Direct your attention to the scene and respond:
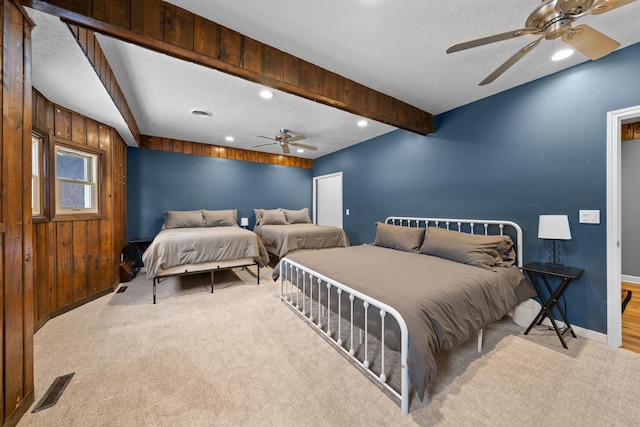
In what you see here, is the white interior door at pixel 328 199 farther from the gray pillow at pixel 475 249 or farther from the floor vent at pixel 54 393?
the floor vent at pixel 54 393

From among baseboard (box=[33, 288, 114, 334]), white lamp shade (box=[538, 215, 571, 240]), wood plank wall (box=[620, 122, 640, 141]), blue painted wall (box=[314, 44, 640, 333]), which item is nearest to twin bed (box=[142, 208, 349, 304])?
baseboard (box=[33, 288, 114, 334])

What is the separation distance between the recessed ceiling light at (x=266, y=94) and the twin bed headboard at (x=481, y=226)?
8.50ft

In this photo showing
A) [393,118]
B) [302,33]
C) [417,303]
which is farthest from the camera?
[393,118]

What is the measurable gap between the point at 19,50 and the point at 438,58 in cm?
288

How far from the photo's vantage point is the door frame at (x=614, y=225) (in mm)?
1979

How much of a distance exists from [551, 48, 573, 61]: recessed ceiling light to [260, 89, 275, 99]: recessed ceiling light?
2649mm

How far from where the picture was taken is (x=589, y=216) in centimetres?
211

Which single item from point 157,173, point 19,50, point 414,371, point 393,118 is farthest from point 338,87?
point 157,173

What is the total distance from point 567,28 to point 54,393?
380cm

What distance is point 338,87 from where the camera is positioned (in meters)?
2.35

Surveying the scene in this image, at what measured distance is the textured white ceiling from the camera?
1.56 m

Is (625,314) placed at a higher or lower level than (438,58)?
lower

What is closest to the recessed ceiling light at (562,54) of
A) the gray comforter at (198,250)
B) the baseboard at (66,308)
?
the gray comforter at (198,250)

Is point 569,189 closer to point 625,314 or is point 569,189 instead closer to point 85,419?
point 625,314
